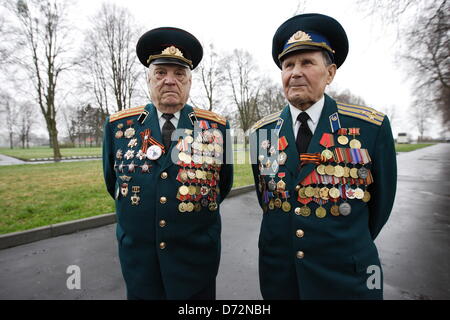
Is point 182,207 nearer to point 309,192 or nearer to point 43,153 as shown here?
point 309,192

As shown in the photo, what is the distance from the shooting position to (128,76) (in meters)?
19.9

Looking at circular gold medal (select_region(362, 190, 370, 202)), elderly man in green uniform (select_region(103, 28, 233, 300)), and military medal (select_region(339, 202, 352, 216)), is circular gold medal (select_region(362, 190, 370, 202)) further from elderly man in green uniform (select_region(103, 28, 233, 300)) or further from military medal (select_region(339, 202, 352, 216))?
elderly man in green uniform (select_region(103, 28, 233, 300))

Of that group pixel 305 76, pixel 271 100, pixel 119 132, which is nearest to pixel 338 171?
pixel 305 76

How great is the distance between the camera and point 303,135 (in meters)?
1.66

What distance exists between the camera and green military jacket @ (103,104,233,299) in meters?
1.69

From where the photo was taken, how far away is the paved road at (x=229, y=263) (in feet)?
8.78

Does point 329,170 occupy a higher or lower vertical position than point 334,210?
higher

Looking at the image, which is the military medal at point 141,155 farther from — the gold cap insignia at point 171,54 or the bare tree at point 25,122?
the bare tree at point 25,122

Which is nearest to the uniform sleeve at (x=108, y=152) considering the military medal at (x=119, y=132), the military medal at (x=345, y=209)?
the military medal at (x=119, y=132)

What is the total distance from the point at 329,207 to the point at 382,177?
44cm

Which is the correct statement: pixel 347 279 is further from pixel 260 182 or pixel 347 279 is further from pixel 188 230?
pixel 188 230

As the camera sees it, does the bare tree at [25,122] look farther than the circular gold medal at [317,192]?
Yes

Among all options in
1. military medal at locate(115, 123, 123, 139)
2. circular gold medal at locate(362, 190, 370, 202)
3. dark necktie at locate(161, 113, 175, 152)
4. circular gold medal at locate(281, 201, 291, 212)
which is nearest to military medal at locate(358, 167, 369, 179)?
circular gold medal at locate(362, 190, 370, 202)
